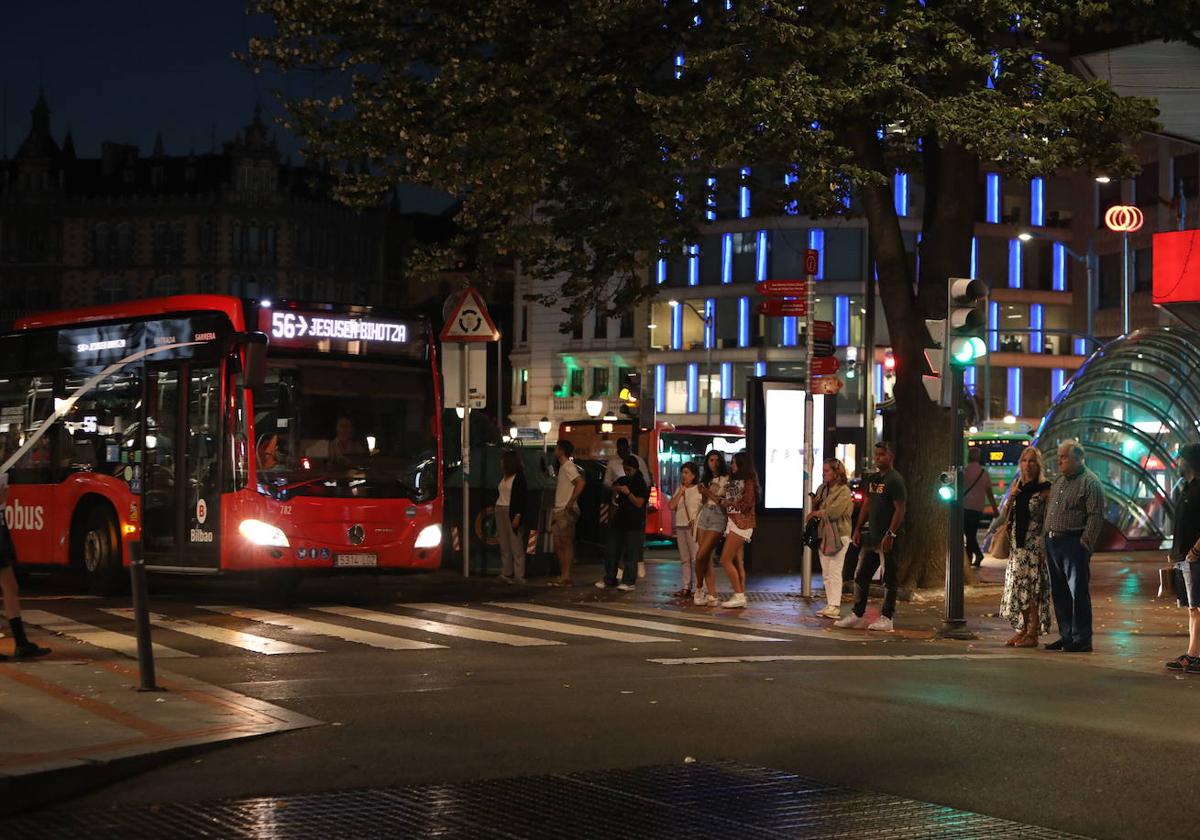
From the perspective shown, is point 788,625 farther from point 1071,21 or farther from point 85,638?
point 1071,21

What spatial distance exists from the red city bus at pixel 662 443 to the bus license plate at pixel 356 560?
2105 cm

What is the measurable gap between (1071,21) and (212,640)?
13.3 m

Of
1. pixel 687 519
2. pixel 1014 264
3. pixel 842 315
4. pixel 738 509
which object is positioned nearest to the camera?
pixel 738 509

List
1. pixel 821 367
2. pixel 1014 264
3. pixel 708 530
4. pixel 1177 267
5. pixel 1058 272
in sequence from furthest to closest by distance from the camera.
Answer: pixel 1058 272, pixel 1014 264, pixel 1177 267, pixel 821 367, pixel 708 530

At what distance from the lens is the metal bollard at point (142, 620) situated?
39.5ft

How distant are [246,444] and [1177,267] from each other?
16958mm

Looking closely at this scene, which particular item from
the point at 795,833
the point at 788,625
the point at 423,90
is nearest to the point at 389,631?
the point at 788,625

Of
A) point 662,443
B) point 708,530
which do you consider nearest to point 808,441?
point 708,530

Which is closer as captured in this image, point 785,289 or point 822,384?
point 822,384

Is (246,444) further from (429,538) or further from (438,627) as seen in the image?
(438,627)

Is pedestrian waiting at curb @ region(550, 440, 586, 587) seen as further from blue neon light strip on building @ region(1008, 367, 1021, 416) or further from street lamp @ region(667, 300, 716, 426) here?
blue neon light strip on building @ region(1008, 367, 1021, 416)

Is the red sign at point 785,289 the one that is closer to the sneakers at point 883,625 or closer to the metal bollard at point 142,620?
the sneakers at point 883,625

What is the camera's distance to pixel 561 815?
846 centimetres

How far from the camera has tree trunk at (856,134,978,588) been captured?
23.8 meters
